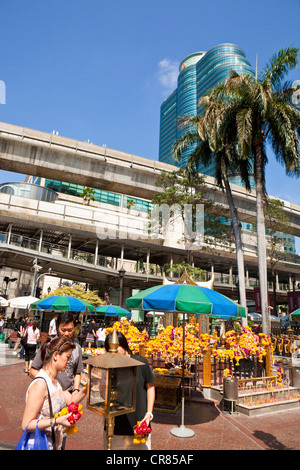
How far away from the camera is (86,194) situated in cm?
3506

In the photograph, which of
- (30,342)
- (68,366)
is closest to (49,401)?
(68,366)

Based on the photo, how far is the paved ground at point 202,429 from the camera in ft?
14.8

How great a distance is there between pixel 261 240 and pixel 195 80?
433 ft

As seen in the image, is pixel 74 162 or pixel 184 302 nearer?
pixel 184 302

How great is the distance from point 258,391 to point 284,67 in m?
17.0

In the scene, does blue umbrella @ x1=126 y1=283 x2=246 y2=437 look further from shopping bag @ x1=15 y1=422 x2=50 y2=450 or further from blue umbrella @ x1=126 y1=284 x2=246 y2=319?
shopping bag @ x1=15 y1=422 x2=50 y2=450

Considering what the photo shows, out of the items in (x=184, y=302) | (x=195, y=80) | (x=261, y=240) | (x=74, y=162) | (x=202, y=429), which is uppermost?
(x=195, y=80)

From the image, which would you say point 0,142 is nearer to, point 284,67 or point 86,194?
point 86,194

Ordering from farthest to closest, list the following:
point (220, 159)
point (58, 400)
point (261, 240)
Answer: point (220, 159) < point (261, 240) < point (58, 400)

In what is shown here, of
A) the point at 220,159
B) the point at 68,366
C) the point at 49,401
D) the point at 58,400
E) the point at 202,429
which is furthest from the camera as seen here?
the point at 220,159

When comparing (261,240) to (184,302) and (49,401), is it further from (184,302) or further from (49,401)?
(49,401)

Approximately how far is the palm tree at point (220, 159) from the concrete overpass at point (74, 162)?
6159mm

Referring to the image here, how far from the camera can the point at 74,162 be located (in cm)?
2697
